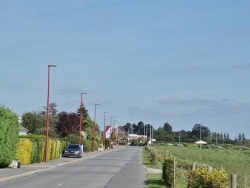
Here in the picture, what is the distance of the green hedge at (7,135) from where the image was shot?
36.4m

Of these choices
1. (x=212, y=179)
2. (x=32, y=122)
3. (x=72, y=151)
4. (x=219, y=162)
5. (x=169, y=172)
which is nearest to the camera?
(x=212, y=179)

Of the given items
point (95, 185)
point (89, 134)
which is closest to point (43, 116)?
point (89, 134)

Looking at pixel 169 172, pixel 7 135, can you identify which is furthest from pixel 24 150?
pixel 169 172

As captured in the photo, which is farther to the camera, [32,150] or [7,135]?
[32,150]

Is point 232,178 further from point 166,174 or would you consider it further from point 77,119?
point 77,119

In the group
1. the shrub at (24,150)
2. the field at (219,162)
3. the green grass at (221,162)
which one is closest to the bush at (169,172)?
the field at (219,162)

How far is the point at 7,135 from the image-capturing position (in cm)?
3753

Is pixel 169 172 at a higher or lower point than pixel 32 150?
lower

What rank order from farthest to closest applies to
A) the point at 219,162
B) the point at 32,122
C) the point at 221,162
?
the point at 32,122 → the point at 219,162 → the point at 221,162

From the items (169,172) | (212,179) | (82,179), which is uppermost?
(212,179)

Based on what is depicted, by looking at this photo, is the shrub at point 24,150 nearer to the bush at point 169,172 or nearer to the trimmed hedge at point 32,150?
the trimmed hedge at point 32,150

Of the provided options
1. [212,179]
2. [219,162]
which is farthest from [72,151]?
[212,179]

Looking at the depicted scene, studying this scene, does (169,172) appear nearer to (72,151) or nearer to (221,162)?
(221,162)

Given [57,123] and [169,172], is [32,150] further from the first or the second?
[57,123]
